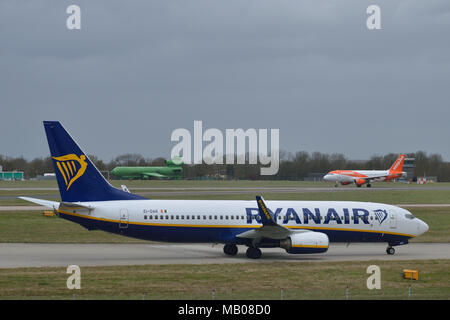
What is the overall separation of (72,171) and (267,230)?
10204mm

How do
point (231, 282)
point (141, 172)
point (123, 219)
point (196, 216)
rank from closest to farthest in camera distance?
1. point (231, 282)
2. point (123, 219)
3. point (196, 216)
4. point (141, 172)

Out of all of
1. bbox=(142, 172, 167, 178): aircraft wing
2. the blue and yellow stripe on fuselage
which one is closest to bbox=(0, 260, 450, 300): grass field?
the blue and yellow stripe on fuselage

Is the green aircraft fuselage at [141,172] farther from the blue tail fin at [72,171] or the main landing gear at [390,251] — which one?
the blue tail fin at [72,171]

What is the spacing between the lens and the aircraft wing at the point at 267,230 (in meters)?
33.9

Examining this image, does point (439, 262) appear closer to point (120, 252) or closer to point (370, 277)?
point (370, 277)

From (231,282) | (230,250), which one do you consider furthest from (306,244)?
(231,282)

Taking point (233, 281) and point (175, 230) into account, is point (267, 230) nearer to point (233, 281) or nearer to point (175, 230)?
point (175, 230)

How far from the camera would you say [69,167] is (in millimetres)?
33594

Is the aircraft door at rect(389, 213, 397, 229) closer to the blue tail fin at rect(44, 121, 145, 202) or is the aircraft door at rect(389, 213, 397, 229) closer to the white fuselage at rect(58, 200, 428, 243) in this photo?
the white fuselage at rect(58, 200, 428, 243)

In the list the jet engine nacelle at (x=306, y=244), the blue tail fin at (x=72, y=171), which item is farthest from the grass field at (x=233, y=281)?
the blue tail fin at (x=72, y=171)

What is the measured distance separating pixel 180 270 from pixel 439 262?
13.1 metres

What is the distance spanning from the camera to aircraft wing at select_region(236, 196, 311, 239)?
33.9 meters

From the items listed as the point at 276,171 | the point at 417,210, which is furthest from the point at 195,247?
the point at 276,171

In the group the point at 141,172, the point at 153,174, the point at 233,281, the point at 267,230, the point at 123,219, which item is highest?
the point at 141,172
